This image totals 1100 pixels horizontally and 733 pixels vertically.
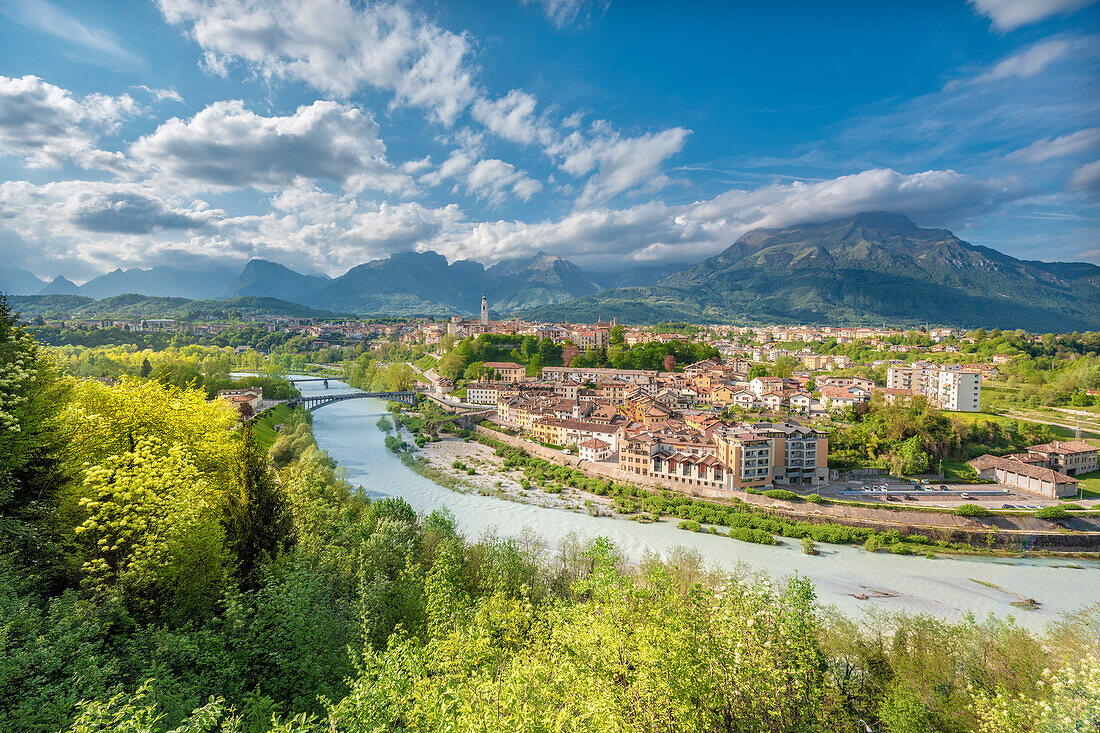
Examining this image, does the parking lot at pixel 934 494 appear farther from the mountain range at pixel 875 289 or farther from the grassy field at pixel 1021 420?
the mountain range at pixel 875 289

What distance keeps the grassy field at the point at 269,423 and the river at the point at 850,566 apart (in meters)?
5.65

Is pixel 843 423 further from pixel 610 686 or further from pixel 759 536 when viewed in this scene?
pixel 610 686

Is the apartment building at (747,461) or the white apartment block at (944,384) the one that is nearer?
the apartment building at (747,461)

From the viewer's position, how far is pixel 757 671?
430 cm

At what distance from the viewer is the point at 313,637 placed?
201 inches

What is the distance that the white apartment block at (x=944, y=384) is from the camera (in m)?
29.5

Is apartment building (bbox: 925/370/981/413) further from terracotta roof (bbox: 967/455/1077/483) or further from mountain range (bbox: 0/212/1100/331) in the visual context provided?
mountain range (bbox: 0/212/1100/331)

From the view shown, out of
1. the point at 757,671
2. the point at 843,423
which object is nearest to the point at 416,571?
the point at 757,671

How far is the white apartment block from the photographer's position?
2947 cm

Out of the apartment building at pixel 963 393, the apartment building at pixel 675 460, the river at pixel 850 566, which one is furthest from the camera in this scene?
the apartment building at pixel 963 393

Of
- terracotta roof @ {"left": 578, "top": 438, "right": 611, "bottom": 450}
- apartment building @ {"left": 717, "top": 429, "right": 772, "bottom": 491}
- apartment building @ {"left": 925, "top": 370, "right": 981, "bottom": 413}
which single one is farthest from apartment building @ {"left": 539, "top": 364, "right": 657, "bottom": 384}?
apartment building @ {"left": 717, "top": 429, "right": 772, "bottom": 491}

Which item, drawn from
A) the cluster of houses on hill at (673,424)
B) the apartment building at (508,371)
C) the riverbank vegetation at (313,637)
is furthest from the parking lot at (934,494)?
the apartment building at (508,371)

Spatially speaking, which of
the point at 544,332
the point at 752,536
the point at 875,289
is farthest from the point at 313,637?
the point at 875,289

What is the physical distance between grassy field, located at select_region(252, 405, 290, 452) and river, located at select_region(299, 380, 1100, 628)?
5649mm
